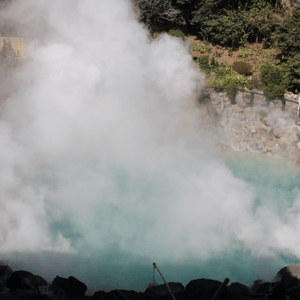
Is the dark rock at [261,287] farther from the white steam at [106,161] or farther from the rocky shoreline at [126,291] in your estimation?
the white steam at [106,161]

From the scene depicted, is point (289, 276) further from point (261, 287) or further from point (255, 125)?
point (255, 125)

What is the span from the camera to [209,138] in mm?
10766

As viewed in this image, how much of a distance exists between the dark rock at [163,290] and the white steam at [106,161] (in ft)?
2.87

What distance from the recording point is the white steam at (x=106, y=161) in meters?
6.45

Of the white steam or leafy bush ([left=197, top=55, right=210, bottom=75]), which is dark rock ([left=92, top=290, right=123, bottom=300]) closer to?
the white steam

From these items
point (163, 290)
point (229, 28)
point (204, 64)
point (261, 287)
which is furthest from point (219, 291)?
point (229, 28)

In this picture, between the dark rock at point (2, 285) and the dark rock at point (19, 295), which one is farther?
the dark rock at point (2, 285)

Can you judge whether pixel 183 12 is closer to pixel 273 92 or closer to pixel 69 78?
pixel 273 92

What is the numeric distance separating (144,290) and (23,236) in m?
2.67

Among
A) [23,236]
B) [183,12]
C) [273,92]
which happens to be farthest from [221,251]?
A: [183,12]

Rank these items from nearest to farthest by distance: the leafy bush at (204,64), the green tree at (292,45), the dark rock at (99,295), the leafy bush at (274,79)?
1. the dark rock at (99,295)
2. the leafy bush at (274,79)
3. the green tree at (292,45)
4. the leafy bush at (204,64)

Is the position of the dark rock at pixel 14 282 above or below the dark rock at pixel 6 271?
below

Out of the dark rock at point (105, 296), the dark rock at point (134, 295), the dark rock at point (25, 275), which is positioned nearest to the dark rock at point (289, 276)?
→ the dark rock at point (134, 295)

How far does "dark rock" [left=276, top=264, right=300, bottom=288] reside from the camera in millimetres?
5195
